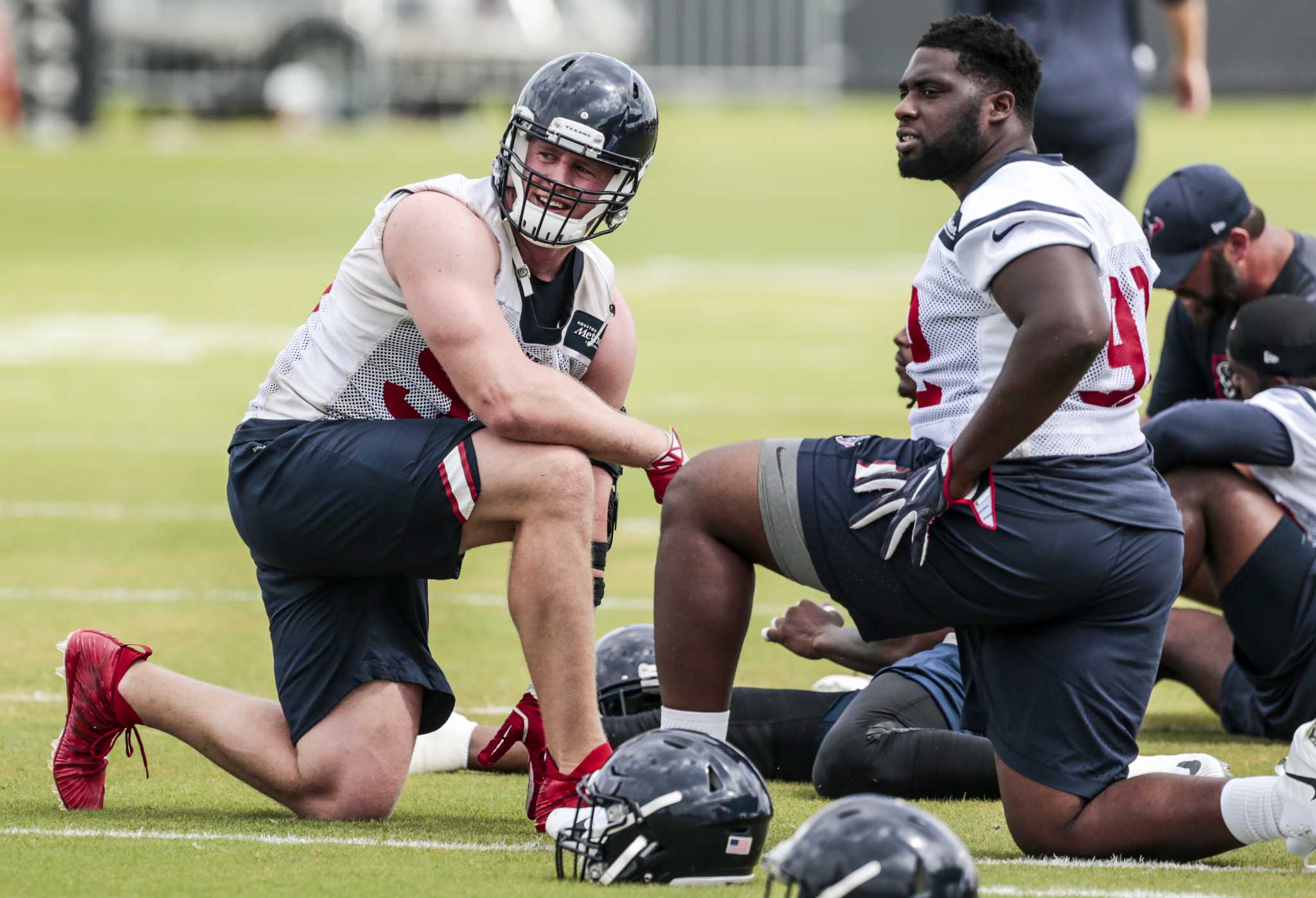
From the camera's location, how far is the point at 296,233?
26.2 meters

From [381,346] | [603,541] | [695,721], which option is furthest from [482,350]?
[695,721]

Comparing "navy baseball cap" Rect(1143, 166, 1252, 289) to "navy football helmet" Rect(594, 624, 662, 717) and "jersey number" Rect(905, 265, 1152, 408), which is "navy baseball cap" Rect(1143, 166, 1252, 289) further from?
"navy football helmet" Rect(594, 624, 662, 717)

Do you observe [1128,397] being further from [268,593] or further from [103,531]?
[103,531]

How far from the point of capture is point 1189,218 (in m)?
6.20

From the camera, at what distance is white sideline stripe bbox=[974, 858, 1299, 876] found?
4.21 meters

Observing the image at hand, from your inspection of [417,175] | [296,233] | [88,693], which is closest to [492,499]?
[88,693]

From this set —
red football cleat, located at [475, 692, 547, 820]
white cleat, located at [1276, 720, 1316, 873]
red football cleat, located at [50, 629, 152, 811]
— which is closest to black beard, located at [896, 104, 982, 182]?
white cleat, located at [1276, 720, 1316, 873]

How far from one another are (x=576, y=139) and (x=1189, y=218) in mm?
2334

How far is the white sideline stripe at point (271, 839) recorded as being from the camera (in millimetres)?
4422

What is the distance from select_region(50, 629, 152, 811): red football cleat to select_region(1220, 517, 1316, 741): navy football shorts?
304 cm

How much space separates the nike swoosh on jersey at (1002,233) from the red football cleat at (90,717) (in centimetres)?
238

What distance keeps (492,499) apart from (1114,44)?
4517 millimetres

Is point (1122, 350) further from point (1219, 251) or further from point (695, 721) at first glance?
point (1219, 251)

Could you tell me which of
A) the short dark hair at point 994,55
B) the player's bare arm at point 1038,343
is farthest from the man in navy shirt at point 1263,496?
the player's bare arm at point 1038,343
